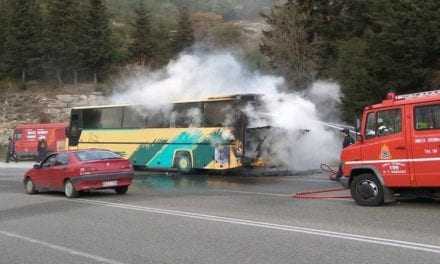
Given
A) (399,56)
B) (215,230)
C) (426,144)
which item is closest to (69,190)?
(215,230)

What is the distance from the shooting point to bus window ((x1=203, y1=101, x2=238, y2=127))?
73.7ft

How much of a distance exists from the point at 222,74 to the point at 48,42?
39.3 meters

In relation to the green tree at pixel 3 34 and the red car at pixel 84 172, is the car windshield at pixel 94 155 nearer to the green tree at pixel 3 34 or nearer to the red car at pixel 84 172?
the red car at pixel 84 172

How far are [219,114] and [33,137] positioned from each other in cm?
2526

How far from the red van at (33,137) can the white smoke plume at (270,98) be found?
12412mm

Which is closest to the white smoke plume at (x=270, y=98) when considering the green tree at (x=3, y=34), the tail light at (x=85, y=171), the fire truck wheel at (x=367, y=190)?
the tail light at (x=85, y=171)

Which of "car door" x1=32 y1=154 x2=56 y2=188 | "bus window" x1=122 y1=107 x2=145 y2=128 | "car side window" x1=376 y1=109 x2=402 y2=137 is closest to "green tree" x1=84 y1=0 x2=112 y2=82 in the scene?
"bus window" x1=122 y1=107 x2=145 y2=128

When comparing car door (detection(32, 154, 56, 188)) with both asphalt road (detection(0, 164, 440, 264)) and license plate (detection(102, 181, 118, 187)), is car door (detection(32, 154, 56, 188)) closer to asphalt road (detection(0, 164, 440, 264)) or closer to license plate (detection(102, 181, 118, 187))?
asphalt road (detection(0, 164, 440, 264))

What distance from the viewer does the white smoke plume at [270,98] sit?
21891mm

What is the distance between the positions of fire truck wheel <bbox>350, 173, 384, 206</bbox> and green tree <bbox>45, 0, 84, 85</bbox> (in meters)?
54.0

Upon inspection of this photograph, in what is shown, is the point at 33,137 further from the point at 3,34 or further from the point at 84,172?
the point at 84,172

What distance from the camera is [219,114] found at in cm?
2286

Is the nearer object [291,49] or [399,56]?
[399,56]

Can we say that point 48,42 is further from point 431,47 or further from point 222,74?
point 431,47
